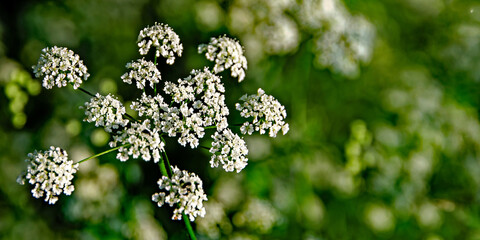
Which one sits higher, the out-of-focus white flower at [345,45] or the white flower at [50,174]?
the out-of-focus white flower at [345,45]

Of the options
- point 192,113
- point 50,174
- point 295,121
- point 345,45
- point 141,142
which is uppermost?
point 345,45

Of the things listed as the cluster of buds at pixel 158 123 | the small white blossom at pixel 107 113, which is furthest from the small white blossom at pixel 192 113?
the small white blossom at pixel 107 113

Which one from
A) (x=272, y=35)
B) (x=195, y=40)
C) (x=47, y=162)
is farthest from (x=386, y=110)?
(x=47, y=162)

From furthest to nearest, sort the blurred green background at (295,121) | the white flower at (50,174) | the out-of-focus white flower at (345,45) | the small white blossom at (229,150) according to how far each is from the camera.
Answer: the out-of-focus white flower at (345,45) < the blurred green background at (295,121) < the small white blossom at (229,150) < the white flower at (50,174)

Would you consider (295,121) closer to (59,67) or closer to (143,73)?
(143,73)

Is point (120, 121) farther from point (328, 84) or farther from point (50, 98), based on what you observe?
point (328, 84)

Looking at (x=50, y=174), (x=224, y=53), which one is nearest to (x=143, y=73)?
Result: (x=224, y=53)

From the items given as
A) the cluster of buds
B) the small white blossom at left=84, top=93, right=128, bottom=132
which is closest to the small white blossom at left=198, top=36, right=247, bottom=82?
the cluster of buds

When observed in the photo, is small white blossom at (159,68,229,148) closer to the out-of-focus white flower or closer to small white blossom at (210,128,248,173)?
small white blossom at (210,128,248,173)

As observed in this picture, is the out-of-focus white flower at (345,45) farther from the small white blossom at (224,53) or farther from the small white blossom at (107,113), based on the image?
the small white blossom at (107,113)
